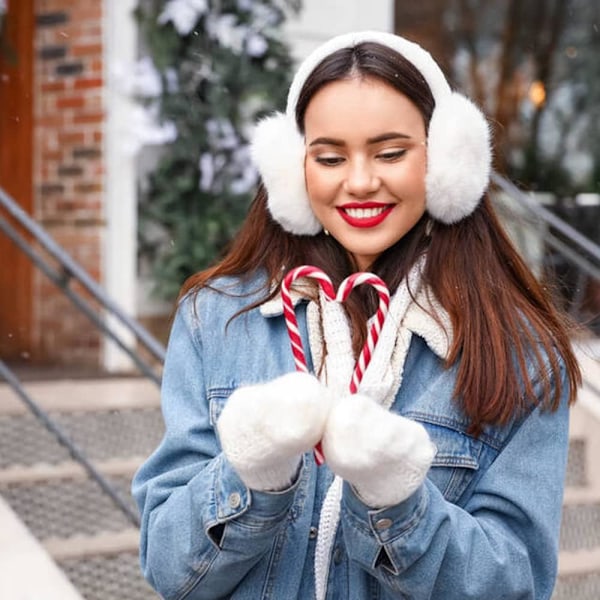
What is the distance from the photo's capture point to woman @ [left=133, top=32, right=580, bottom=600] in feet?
5.51

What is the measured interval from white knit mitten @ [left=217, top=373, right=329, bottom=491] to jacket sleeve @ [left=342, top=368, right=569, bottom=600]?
156 millimetres

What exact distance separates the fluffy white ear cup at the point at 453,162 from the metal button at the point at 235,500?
0.56 metres

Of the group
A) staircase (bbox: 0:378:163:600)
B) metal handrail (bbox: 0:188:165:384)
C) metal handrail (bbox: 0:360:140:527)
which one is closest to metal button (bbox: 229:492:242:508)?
staircase (bbox: 0:378:163:600)

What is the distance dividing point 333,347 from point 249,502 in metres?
0.32

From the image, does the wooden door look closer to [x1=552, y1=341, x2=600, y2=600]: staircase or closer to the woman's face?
[x1=552, y1=341, x2=600, y2=600]: staircase

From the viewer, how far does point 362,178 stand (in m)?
1.81

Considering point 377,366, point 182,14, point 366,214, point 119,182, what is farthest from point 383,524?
point 182,14

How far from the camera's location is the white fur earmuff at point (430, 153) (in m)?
1.86

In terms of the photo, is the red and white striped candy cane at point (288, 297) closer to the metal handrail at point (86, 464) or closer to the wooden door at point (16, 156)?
the metal handrail at point (86, 464)

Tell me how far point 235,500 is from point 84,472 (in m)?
3.36

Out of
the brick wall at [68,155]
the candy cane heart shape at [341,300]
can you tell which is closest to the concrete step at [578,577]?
the brick wall at [68,155]

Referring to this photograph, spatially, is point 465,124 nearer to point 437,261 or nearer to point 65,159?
point 437,261

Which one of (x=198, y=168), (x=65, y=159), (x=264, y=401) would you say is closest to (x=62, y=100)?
(x=65, y=159)

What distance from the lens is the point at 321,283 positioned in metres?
1.79
